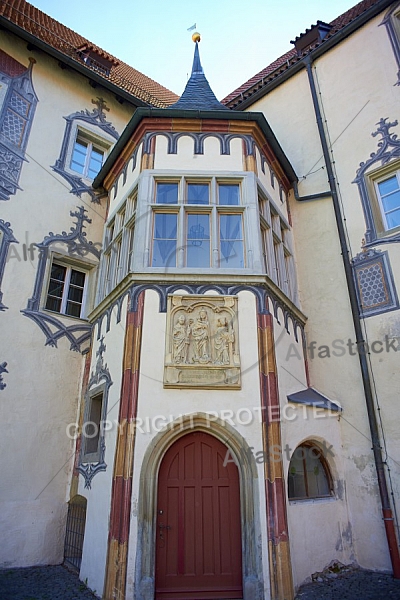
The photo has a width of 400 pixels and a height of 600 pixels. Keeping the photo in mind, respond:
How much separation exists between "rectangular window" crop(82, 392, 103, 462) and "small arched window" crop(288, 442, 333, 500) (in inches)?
123

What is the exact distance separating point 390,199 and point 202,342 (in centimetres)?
470

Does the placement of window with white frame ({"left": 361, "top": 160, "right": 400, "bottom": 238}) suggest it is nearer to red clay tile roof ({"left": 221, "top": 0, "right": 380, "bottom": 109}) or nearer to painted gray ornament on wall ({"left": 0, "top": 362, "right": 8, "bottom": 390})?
red clay tile roof ({"left": 221, "top": 0, "right": 380, "bottom": 109})

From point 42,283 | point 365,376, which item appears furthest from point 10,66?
point 365,376

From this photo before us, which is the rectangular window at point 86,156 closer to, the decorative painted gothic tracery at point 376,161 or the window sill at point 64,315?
the window sill at point 64,315

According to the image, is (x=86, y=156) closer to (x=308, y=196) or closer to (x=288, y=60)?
(x=308, y=196)

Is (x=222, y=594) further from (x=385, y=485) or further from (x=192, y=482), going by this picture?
(x=385, y=485)

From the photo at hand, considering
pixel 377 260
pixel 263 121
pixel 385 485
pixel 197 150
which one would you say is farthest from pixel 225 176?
pixel 385 485

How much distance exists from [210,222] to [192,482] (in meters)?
4.19

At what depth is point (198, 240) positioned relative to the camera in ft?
24.0

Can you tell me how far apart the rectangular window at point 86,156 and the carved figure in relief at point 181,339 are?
17.6 feet

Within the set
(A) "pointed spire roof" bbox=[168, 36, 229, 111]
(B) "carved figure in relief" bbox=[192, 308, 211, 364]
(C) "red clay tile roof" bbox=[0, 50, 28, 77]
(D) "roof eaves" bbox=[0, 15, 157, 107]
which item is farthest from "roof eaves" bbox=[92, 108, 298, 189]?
(B) "carved figure in relief" bbox=[192, 308, 211, 364]

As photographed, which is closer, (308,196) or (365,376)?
(365,376)

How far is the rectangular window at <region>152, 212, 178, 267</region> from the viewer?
7051mm

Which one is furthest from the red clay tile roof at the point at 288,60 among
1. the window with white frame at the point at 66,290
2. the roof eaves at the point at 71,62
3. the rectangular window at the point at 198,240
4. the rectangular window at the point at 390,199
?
the window with white frame at the point at 66,290
